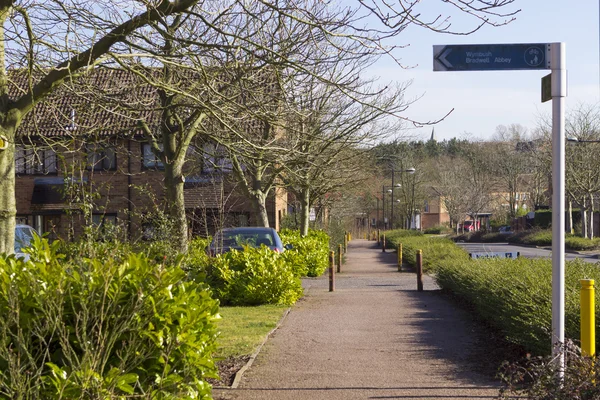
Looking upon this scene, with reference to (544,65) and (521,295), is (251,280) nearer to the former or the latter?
(521,295)

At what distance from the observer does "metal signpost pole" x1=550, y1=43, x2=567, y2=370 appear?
6.05 m

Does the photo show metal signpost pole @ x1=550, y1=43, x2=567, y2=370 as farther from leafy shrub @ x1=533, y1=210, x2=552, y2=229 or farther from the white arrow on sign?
leafy shrub @ x1=533, y1=210, x2=552, y2=229

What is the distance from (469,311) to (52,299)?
934cm

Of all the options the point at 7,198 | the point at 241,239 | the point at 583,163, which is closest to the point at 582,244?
the point at 583,163

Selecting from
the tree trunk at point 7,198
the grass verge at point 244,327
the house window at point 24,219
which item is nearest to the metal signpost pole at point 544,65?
the grass verge at point 244,327

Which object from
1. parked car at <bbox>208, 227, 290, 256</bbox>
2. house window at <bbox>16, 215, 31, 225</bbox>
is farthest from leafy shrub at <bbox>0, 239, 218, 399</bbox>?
house window at <bbox>16, 215, 31, 225</bbox>

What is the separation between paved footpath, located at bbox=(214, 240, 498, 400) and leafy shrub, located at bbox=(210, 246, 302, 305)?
52cm

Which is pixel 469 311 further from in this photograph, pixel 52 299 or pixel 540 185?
pixel 540 185

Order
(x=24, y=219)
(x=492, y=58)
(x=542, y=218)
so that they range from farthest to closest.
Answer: (x=542, y=218) → (x=24, y=219) → (x=492, y=58)

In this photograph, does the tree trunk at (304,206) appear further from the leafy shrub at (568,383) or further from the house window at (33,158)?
the leafy shrub at (568,383)

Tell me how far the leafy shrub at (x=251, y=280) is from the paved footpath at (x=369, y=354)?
0.52 m

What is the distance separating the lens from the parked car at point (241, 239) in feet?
52.5

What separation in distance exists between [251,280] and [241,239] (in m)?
2.95

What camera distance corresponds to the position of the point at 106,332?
4.75 metres
